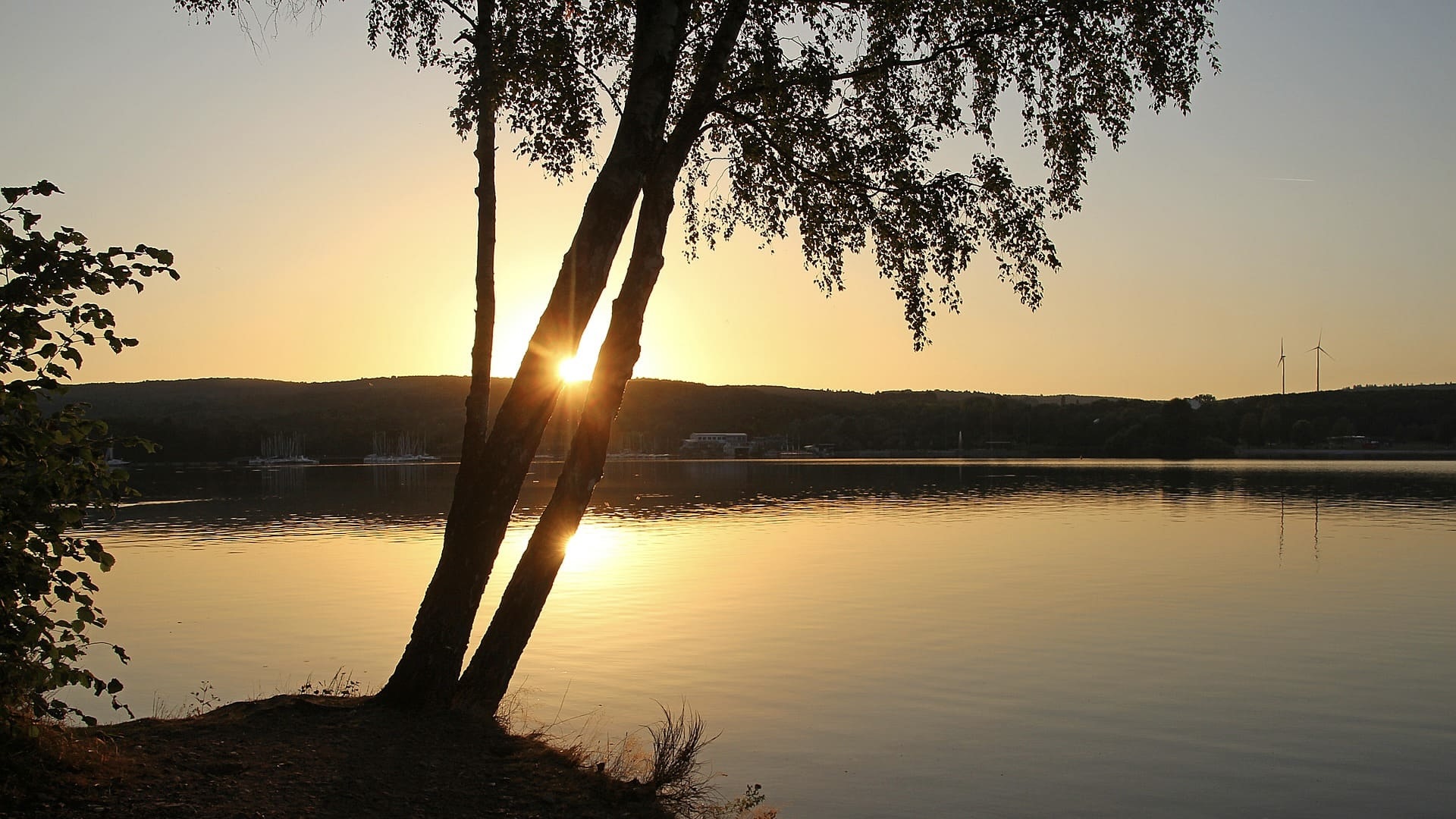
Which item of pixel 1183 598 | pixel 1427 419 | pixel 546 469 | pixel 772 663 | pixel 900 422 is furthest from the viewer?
pixel 900 422

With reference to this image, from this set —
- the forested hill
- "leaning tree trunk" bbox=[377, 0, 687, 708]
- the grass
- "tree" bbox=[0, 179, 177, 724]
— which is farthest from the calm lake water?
the forested hill

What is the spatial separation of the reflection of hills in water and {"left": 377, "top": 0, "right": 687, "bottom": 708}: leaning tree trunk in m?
41.3

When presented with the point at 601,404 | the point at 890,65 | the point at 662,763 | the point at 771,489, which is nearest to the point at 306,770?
the point at 662,763

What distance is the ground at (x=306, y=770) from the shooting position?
23.8ft

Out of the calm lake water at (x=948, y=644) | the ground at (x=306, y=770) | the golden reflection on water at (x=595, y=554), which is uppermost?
the ground at (x=306, y=770)

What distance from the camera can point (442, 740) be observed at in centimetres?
973

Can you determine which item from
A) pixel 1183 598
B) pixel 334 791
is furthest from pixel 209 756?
pixel 1183 598

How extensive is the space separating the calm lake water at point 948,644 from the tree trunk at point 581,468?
9.13 ft

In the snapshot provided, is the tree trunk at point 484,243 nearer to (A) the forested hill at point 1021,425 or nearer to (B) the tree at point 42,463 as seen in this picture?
(B) the tree at point 42,463

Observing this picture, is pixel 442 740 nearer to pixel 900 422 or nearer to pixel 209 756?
pixel 209 756

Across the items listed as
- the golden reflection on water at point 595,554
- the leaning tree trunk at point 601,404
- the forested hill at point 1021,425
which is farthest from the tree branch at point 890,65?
the forested hill at point 1021,425

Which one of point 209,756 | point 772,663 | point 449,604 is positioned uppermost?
point 449,604

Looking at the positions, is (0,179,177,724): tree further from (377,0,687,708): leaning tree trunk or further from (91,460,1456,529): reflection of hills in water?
(91,460,1456,529): reflection of hills in water

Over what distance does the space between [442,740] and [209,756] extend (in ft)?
6.01
